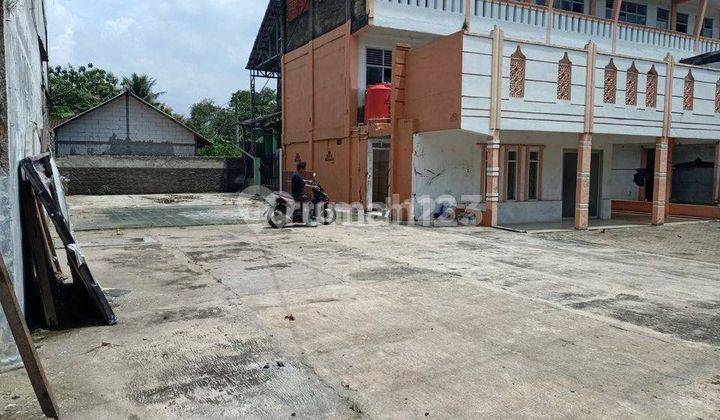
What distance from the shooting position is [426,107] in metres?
13.3

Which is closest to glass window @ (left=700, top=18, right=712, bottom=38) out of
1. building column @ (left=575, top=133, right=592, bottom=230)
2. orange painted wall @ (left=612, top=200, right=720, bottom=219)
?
orange painted wall @ (left=612, top=200, right=720, bottom=219)

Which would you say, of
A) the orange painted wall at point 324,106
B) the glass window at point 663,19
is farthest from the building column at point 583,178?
the glass window at point 663,19

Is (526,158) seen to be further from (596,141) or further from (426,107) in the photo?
(426,107)

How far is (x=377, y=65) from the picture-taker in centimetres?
1731

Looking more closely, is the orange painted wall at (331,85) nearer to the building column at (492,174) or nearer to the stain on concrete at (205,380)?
the building column at (492,174)

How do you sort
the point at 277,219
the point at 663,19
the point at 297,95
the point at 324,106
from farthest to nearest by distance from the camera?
the point at 663,19 < the point at 297,95 < the point at 324,106 < the point at 277,219

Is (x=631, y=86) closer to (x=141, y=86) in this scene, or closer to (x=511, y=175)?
(x=511, y=175)

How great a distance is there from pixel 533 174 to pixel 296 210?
7136mm

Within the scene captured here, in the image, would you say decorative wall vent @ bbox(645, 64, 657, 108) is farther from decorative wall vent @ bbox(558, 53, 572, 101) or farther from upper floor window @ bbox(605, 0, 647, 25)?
upper floor window @ bbox(605, 0, 647, 25)

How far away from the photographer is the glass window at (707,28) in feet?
73.8

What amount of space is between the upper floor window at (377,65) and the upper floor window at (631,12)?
29.8 ft

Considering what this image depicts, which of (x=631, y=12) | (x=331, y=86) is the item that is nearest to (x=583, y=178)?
(x=331, y=86)

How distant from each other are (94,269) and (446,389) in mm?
5667

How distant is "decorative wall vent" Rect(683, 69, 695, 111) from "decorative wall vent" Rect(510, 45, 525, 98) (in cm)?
564
